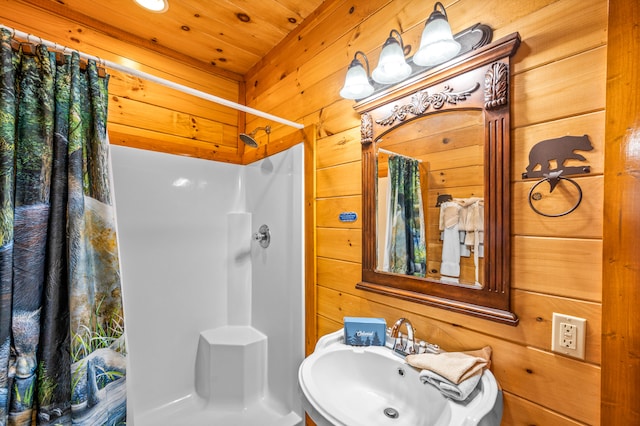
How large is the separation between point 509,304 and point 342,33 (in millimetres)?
1497

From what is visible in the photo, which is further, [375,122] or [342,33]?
[342,33]

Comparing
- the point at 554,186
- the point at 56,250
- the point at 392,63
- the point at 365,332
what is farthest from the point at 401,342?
the point at 56,250

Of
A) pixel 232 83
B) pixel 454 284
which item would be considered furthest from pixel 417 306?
pixel 232 83

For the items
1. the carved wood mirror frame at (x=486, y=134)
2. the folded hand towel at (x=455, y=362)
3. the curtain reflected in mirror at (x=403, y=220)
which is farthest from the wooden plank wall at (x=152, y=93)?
the folded hand towel at (x=455, y=362)

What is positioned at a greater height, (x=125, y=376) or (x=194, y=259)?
(x=194, y=259)

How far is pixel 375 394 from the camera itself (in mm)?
1133

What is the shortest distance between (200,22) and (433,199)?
70.2 inches

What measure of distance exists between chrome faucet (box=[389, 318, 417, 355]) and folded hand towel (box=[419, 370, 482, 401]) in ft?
0.51

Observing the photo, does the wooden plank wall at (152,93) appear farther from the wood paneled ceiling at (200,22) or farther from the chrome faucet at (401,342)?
the chrome faucet at (401,342)

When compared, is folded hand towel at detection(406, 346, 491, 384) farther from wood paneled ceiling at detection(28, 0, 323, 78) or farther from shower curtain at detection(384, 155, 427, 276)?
wood paneled ceiling at detection(28, 0, 323, 78)

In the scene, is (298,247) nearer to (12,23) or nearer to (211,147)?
(211,147)

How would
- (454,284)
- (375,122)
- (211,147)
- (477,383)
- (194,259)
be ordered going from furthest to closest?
1. (211,147)
2. (194,259)
3. (375,122)
4. (454,284)
5. (477,383)

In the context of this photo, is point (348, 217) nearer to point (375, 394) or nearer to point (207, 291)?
point (375, 394)

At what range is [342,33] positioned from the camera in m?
1.60
